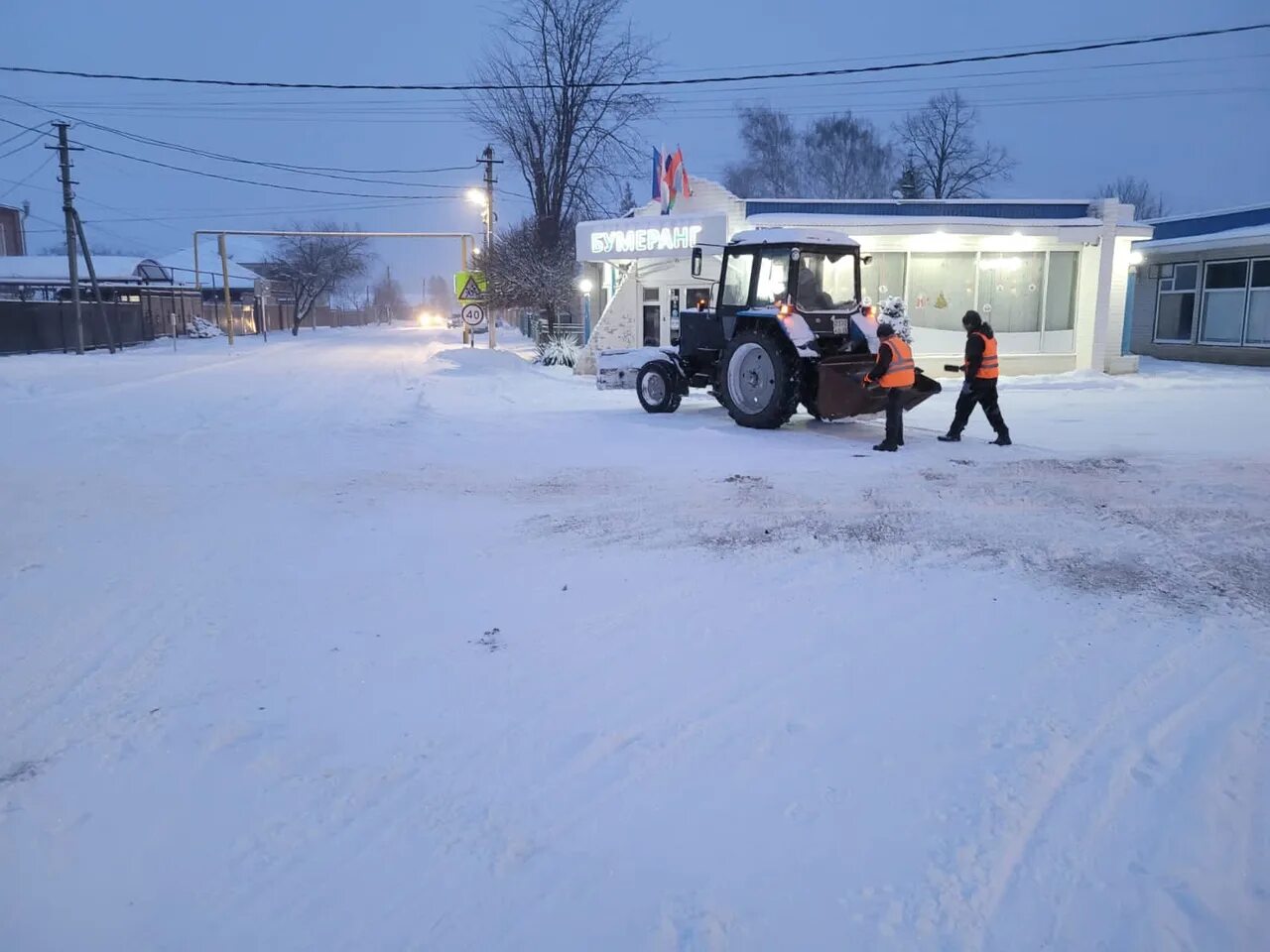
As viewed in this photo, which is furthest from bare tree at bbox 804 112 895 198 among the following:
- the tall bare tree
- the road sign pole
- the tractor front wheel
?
the tractor front wheel

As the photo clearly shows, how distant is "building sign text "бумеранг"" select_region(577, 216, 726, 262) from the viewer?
19.3m

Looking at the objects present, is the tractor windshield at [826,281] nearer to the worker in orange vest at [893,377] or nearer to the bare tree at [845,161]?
the worker in orange vest at [893,377]

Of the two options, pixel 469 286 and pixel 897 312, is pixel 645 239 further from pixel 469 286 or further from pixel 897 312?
pixel 469 286

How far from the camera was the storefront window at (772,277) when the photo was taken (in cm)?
1265

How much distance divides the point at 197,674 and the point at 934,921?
3485 millimetres

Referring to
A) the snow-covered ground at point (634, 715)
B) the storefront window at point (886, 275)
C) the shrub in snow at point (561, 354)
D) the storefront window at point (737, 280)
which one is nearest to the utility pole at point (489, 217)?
the shrub in snow at point (561, 354)

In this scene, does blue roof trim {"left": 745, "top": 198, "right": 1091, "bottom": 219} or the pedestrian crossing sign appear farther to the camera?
the pedestrian crossing sign

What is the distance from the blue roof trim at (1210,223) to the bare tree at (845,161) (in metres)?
31.9

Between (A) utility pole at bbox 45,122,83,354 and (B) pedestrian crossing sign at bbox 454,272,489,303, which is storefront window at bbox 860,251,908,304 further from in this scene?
(A) utility pole at bbox 45,122,83,354

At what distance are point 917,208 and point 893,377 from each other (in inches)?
604

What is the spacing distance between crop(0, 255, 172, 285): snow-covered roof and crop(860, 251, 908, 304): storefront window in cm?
3920

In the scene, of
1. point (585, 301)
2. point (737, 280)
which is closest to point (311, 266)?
point (585, 301)

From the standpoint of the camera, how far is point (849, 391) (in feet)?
39.4

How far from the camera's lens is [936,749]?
380 cm
